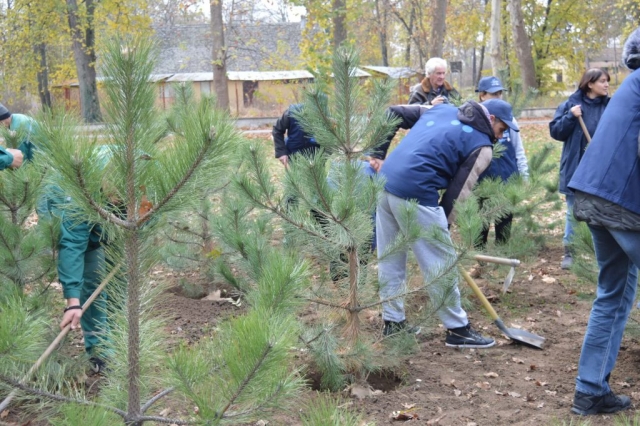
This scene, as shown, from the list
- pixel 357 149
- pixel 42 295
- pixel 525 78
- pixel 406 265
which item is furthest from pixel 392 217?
pixel 525 78

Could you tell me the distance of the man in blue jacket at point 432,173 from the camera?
4203 millimetres

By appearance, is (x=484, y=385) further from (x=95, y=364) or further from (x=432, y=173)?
(x=95, y=364)

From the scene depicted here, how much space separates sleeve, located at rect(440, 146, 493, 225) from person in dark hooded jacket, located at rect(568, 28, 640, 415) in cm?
88

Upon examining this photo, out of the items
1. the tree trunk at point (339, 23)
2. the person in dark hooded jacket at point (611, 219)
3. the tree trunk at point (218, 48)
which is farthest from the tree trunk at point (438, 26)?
the person in dark hooded jacket at point (611, 219)

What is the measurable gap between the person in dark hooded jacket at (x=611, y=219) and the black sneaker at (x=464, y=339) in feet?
3.54

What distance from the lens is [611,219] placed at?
3145 mm

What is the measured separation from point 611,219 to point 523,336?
1.71 m

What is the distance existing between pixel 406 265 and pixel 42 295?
2.21 m

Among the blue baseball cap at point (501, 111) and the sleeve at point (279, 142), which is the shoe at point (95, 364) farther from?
the sleeve at point (279, 142)

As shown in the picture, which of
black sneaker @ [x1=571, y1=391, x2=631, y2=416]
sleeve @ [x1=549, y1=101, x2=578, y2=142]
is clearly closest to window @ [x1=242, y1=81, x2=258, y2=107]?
sleeve @ [x1=549, y1=101, x2=578, y2=142]

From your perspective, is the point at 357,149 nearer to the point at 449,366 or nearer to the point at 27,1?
the point at 449,366

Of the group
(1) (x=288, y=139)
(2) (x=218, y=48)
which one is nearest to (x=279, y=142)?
(1) (x=288, y=139)

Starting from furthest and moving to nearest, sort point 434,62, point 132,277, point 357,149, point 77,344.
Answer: point 434,62 < point 77,344 < point 357,149 < point 132,277

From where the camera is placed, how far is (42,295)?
4039 mm
